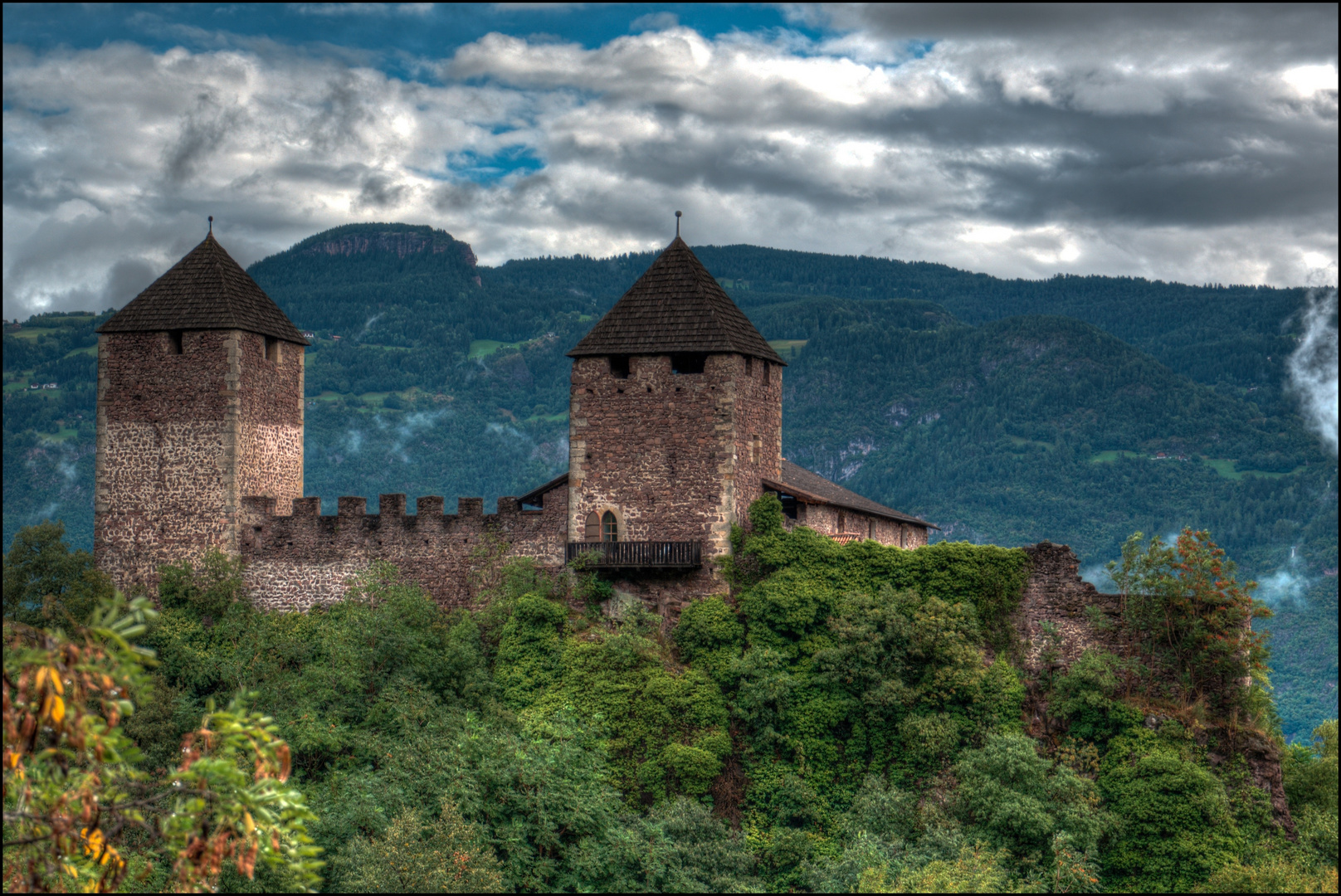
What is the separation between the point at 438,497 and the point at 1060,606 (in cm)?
1439

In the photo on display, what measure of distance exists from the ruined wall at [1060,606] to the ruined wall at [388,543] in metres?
10.7

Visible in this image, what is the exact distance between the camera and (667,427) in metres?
31.4

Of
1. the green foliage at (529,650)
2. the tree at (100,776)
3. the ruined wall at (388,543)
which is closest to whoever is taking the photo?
the tree at (100,776)

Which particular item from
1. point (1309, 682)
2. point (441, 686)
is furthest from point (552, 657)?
point (1309, 682)

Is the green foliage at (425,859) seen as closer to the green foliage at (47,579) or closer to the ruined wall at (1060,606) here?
the green foliage at (47,579)

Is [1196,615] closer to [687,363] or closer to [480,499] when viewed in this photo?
[687,363]

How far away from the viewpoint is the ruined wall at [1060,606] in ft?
92.4

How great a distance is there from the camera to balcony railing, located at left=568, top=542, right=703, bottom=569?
30719 mm

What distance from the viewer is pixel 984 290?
185 metres

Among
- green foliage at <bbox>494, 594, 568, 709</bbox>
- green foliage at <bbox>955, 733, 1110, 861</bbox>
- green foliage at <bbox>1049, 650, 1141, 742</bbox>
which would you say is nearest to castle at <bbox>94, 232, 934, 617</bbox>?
green foliage at <bbox>494, 594, 568, 709</bbox>

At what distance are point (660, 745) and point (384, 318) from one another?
455 feet

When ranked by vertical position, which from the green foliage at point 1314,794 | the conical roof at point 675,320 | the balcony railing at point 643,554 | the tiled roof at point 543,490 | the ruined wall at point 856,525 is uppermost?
the conical roof at point 675,320

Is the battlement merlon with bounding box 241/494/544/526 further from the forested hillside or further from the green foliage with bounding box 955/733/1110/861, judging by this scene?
the forested hillside

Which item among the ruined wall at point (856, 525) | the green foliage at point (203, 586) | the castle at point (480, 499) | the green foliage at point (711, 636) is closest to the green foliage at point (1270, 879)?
the castle at point (480, 499)
